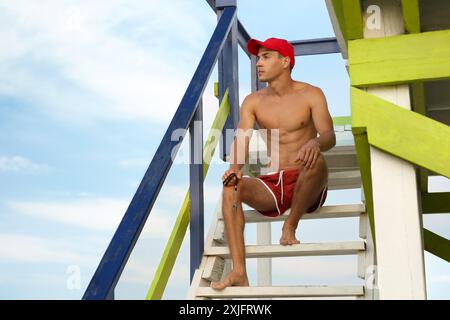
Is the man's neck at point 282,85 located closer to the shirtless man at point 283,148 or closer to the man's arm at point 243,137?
the shirtless man at point 283,148

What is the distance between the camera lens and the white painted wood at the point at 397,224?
194 cm

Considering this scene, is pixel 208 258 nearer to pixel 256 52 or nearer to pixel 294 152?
pixel 294 152

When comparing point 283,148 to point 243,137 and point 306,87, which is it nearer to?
point 243,137

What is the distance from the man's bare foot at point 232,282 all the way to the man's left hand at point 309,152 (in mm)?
605

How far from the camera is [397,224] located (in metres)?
1.98

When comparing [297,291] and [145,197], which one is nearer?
[145,197]

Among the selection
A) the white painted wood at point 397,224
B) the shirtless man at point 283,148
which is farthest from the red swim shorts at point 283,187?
the white painted wood at point 397,224

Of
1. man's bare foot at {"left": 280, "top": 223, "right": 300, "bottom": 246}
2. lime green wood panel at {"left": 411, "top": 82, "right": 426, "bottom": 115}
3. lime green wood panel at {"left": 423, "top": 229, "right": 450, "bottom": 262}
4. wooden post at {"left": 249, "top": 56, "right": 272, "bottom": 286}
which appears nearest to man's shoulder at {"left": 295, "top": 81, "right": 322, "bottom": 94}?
man's bare foot at {"left": 280, "top": 223, "right": 300, "bottom": 246}

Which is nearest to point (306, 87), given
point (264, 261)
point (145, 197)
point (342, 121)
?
point (342, 121)

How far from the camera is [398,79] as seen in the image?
6.67 ft

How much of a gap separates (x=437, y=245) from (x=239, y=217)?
5.38ft

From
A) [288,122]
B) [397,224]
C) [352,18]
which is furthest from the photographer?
[288,122]
